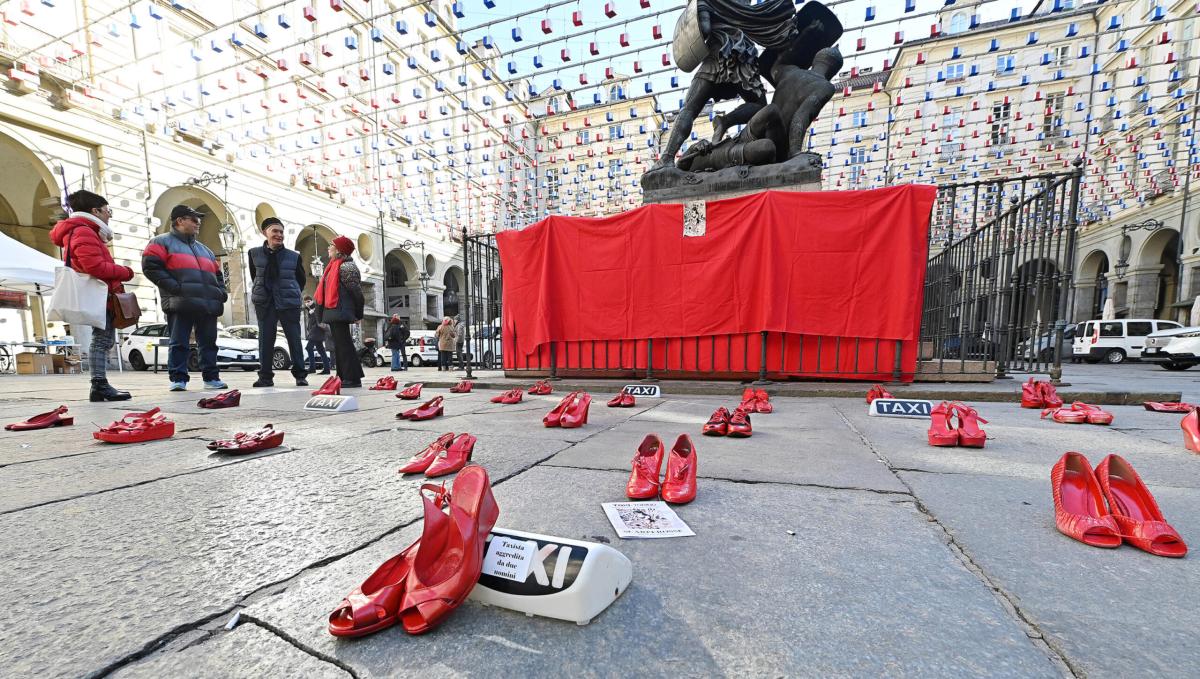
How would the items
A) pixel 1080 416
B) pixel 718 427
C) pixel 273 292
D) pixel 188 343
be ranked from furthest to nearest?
pixel 273 292 → pixel 188 343 → pixel 1080 416 → pixel 718 427

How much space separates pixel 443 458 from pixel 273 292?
5.34 meters

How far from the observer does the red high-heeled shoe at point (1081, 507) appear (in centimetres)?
125

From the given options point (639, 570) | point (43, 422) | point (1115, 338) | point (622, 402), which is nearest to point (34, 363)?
point (43, 422)

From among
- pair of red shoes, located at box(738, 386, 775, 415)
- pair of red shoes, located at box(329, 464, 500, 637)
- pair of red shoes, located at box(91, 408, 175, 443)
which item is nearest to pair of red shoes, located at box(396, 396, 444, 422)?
pair of red shoes, located at box(91, 408, 175, 443)

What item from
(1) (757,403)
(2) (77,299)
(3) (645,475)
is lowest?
(1) (757,403)

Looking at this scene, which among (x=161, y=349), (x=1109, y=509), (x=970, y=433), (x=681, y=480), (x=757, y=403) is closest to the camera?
(x=1109, y=509)

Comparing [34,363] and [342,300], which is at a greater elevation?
[342,300]

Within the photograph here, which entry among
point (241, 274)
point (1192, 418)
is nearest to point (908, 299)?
point (1192, 418)

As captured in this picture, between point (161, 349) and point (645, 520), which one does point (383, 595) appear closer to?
point (645, 520)

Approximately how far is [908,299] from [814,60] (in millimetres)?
3454

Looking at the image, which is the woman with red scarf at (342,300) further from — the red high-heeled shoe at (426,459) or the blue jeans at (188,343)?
the red high-heeled shoe at (426,459)

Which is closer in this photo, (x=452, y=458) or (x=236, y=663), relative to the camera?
(x=236, y=663)

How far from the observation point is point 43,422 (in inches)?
120

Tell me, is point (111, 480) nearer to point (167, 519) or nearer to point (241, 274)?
point (167, 519)
